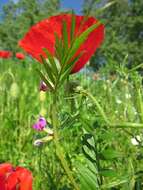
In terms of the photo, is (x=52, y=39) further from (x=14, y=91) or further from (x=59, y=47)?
(x=14, y=91)

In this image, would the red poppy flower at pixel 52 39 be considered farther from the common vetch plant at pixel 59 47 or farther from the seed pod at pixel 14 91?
the seed pod at pixel 14 91

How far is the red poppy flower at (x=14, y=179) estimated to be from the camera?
20.6 inches

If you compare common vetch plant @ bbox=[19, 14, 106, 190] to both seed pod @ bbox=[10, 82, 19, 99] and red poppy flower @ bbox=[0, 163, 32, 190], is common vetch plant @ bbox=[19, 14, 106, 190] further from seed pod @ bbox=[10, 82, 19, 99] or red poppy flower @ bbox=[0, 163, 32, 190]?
seed pod @ bbox=[10, 82, 19, 99]

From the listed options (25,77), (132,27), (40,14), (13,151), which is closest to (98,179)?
(13,151)

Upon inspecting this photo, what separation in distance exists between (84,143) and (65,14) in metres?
0.20

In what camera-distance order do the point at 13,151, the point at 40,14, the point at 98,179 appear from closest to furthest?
the point at 98,179
the point at 13,151
the point at 40,14

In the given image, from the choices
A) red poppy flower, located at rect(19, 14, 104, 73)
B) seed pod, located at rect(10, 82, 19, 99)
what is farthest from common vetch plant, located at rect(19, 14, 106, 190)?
seed pod, located at rect(10, 82, 19, 99)

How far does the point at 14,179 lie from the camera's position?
0.54 m

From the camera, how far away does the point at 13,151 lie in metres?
1.92

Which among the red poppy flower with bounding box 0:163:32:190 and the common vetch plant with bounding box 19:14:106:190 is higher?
the common vetch plant with bounding box 19:14:106:190

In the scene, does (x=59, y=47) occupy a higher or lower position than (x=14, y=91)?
lower

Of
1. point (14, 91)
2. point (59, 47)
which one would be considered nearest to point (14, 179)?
point (59, 47)

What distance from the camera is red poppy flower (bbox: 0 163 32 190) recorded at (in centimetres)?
52

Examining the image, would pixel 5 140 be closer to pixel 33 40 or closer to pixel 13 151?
pixel 13 151
